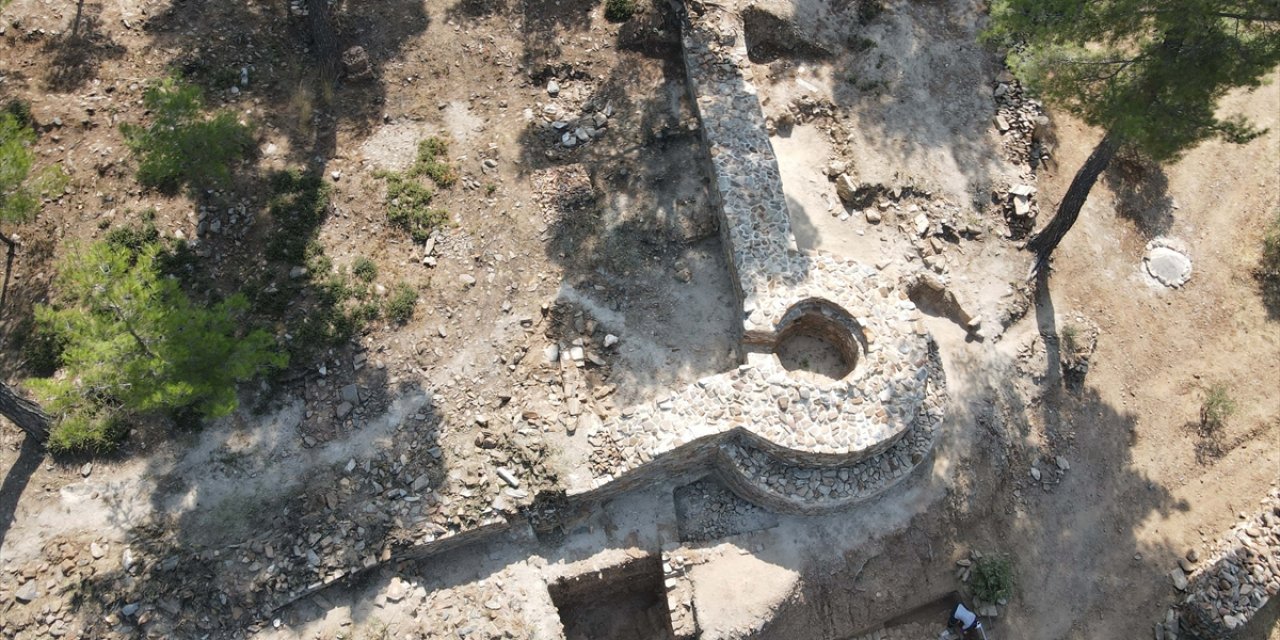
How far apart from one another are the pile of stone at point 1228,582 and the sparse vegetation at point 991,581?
3.88 meters

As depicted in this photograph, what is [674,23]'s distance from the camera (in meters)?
20.9

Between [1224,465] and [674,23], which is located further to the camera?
[674,23]

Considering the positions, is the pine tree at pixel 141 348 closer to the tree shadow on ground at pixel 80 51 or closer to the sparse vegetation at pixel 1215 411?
the tree shadow on ground at pixel 80 51

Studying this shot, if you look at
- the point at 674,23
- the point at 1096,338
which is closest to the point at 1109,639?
the point at 1096,338

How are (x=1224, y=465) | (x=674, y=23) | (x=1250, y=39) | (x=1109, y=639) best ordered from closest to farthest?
1. (x=1250, y=39)
2. (x=1109, y=639)
3. (x=1224, y=465)
4. (x=674, y=23)

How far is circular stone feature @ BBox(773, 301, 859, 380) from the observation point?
16281 millimetres

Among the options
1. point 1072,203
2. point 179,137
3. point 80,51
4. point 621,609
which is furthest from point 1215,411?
point 80,51

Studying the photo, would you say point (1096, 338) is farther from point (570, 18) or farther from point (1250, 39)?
point (570, 18)

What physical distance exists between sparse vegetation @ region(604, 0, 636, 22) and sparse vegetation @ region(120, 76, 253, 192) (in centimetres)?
1092

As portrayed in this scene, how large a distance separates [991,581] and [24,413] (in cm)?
2052

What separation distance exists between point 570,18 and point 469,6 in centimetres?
303

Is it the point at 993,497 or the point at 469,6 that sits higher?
the point at 469,6

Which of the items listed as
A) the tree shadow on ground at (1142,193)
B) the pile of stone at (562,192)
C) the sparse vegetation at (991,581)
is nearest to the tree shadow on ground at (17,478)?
the pile of stone at (562,192)

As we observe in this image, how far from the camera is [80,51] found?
730 inches
